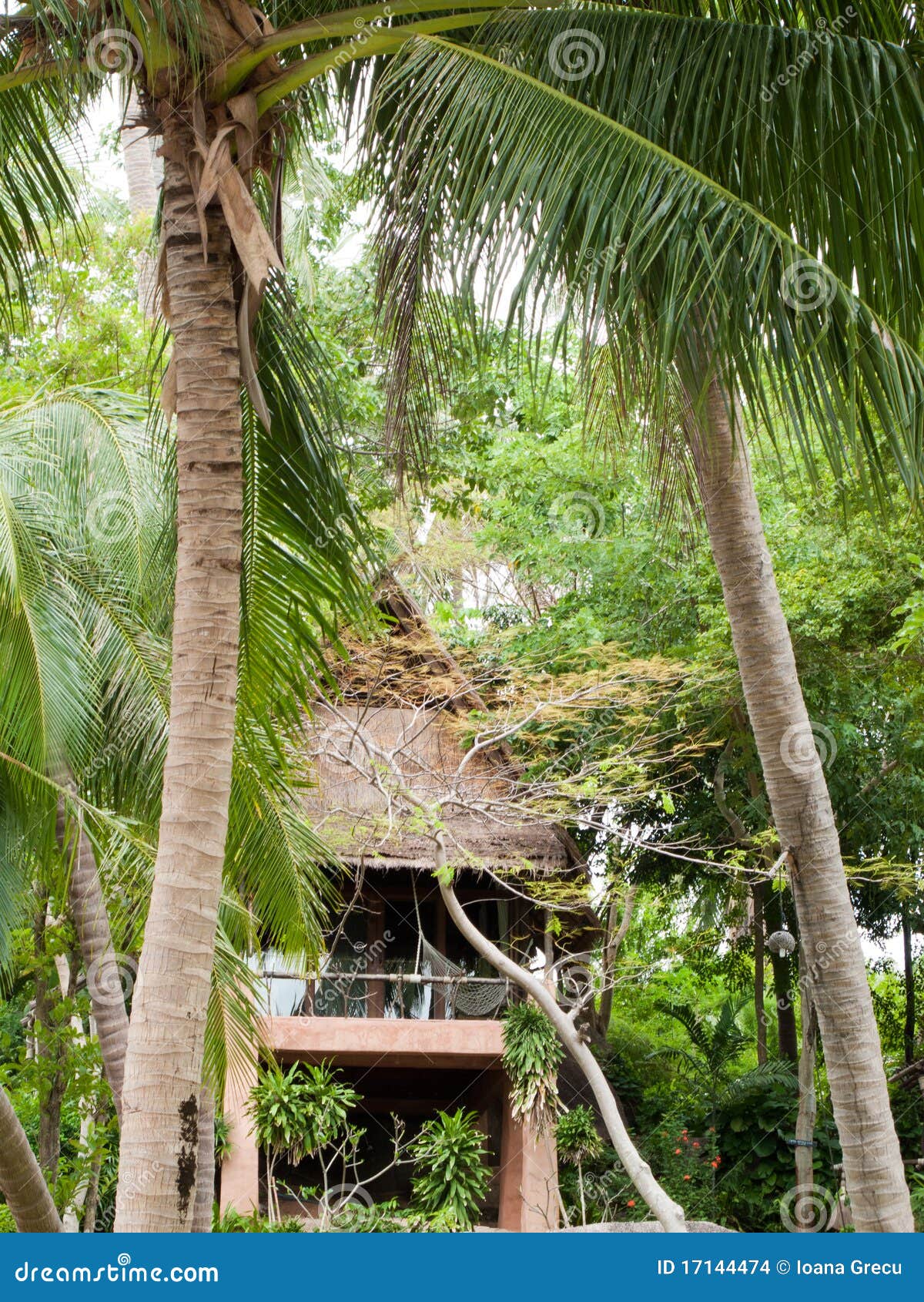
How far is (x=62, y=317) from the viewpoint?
41.7 feet

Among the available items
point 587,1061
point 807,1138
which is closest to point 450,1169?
point 587,1061

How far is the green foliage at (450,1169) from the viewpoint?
11492 mm

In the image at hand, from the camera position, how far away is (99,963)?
7004 mm

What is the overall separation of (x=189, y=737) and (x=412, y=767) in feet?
31.1

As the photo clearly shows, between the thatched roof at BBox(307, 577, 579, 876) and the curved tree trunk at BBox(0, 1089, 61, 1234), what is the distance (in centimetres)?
520

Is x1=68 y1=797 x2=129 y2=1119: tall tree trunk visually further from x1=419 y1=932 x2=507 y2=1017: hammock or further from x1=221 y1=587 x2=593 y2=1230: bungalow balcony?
x1=419 y1=932 x2=507 y2=1017: hammock

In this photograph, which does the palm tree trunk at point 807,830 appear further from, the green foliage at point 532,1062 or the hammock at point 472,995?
Result: the hammock at point 472,995

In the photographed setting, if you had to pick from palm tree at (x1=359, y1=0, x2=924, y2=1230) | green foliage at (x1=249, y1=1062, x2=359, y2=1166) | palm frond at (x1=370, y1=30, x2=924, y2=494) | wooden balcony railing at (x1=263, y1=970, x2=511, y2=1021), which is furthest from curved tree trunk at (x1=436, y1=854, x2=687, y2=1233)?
palm frond at (x1=370, y1=30, x2=924, y2=494)

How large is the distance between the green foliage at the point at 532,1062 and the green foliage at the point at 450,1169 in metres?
0.69

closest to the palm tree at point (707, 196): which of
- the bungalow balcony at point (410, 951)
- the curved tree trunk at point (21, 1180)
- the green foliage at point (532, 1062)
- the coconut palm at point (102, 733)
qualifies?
the coconut palm at point (102, 733)

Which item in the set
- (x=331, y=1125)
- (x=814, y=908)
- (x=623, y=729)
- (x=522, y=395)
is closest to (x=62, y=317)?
(x=522, y=395)

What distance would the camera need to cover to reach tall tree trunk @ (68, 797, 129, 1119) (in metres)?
7.04

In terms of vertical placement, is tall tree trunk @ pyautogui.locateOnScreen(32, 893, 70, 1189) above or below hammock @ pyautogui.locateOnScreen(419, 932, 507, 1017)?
below

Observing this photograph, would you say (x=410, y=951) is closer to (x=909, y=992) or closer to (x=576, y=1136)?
(x=576, y=1136)
